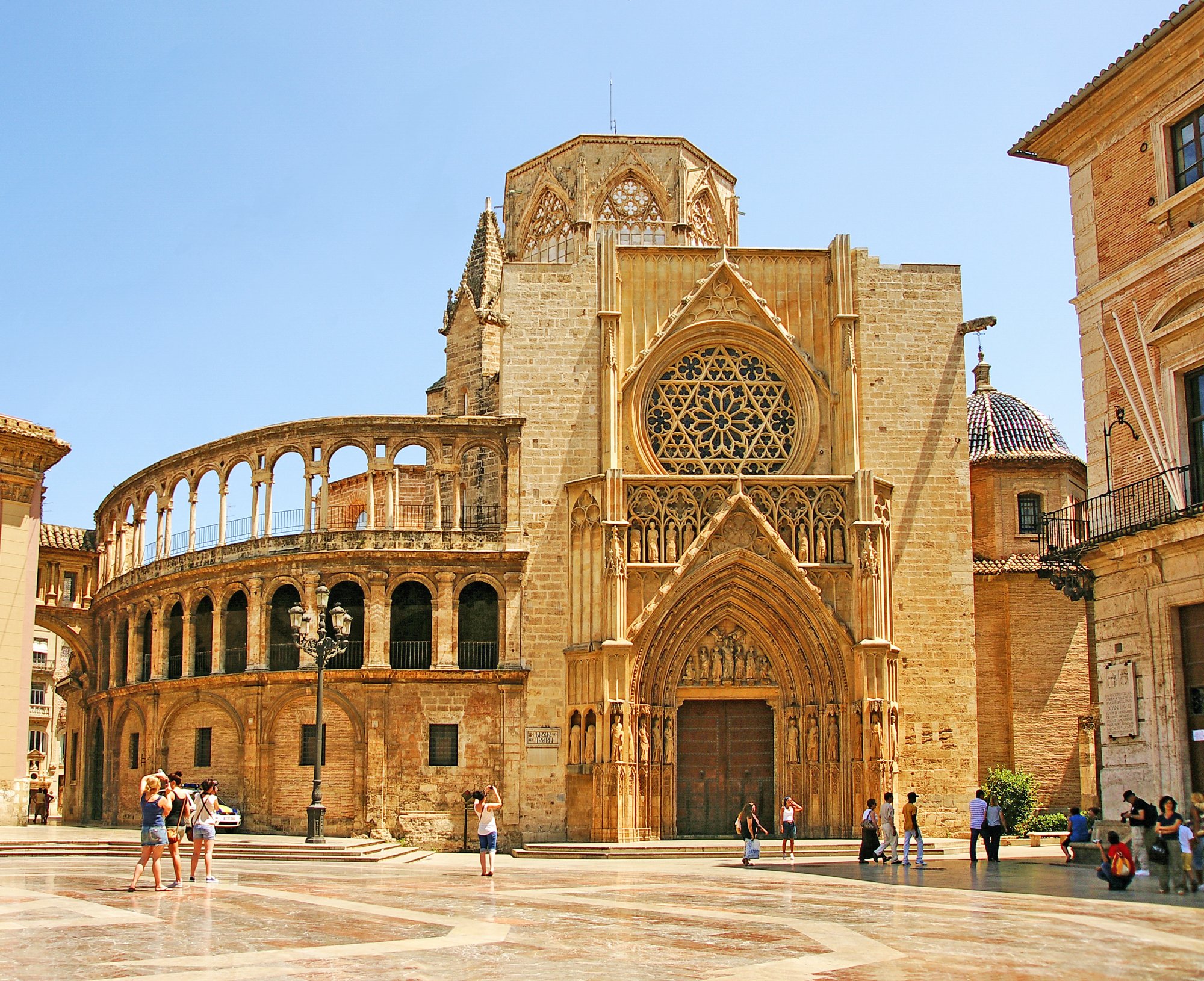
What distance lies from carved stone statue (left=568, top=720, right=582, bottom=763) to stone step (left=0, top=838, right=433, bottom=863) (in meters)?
4.87

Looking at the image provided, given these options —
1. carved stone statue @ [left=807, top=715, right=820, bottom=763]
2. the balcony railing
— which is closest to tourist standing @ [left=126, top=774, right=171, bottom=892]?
the balcony railing

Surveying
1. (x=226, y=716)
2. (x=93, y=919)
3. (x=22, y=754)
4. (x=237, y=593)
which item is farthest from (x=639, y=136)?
(x=93, y=919)

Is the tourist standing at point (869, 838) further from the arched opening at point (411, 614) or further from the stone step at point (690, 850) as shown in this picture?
the arched opening at point (411, 614)

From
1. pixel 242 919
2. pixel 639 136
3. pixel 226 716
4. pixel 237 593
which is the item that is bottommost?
pixel 242 919

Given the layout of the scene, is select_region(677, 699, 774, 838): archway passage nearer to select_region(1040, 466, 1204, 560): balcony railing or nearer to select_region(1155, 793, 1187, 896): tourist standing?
select_region(1040, 466, 1204, 560): balcony railing

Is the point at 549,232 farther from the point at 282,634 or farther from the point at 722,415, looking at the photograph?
the point at 282,634

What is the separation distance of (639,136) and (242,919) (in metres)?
28.8

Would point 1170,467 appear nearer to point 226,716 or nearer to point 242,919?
point 242,919

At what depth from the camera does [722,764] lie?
101 ft

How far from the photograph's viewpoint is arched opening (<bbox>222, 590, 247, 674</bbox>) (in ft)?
109

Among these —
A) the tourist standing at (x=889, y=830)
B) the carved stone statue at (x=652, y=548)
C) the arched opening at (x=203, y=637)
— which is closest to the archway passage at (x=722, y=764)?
the carved stone statue at (x=652, y=548)

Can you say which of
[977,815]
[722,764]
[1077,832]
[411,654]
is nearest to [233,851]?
[411,654]

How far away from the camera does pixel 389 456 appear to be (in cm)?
3231

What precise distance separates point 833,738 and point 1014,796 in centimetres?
606
